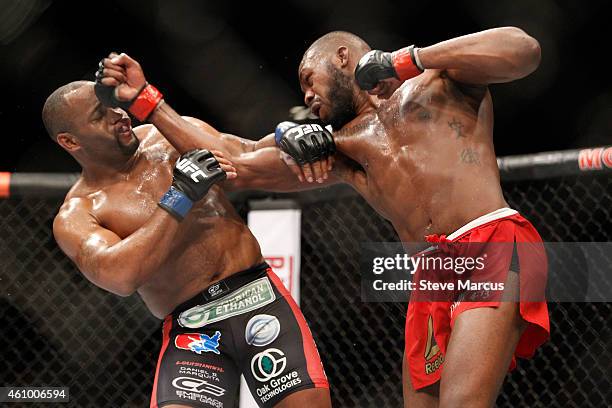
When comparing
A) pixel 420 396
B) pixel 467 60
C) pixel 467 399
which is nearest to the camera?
pixel 467 399

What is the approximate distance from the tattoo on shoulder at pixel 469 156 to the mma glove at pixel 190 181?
0.67m

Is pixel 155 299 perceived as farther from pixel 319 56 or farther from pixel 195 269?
pixel 319 56

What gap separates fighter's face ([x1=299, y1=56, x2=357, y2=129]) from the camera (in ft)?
7.45

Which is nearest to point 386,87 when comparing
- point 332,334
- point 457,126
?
point 457,126

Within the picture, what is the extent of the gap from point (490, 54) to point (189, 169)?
2.83 feet

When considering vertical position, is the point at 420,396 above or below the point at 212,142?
below

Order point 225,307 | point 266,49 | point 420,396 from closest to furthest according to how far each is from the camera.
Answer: point 420,396 → point 225,307 → point 266,49

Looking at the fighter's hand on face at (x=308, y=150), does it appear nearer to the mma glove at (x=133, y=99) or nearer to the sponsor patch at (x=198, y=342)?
the mma glove at (x=133, y=99)

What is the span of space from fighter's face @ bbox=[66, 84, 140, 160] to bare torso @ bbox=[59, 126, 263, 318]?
0.30 feet

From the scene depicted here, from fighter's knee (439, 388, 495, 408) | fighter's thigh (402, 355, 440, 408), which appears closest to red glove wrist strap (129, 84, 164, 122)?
fighter's thigh (402, 355, 440, 408)

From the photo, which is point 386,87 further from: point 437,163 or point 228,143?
point 228,143

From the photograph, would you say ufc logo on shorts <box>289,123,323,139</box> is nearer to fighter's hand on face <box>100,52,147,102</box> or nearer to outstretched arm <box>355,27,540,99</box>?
outstretched arm <box>355,27,540,99</box>

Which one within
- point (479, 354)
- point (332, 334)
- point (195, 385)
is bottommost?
point (332, 334)

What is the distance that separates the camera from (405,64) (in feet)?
6.46
